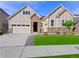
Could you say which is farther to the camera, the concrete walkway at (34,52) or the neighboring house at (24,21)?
the neighboring house at (24,21)

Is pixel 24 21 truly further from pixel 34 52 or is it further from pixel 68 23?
pixel 34 52

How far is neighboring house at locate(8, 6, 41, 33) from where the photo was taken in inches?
1706

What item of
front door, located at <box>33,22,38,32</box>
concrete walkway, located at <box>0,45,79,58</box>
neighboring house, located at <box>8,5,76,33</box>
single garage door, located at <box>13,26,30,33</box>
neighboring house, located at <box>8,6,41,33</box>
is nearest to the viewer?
concrete walkway, located at <box>0,45,79,58</box>

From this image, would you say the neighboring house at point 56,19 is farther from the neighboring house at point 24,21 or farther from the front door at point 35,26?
the neighboring house at point 24,21

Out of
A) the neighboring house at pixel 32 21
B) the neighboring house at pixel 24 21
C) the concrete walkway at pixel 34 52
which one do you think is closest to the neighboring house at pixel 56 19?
the neighboring house at pixel 32 21

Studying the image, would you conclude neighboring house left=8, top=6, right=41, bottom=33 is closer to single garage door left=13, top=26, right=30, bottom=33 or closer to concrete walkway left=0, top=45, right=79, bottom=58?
single garage door left=13, top=26, right=30, bottom=33

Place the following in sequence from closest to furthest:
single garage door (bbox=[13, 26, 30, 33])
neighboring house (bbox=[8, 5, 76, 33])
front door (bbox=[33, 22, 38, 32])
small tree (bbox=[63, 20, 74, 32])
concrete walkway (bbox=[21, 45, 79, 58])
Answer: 1. concrete walkway (bbox=[21, 45, 79, 58])
2. small tree (bbox=[63, 20, 74, 32])
3. neighboring house (bbox=[8, 5, 76, 33])
4. single garage door (bbox=[13, 26, 30, 33])
5. front door (bbox=[33, 22, 38, 32])

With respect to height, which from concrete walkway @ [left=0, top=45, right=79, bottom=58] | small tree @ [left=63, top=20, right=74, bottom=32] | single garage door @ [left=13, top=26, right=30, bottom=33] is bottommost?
concrete walkway @ [left=0, top=45, right=79, bottom=58]

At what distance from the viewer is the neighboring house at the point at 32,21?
42.8m

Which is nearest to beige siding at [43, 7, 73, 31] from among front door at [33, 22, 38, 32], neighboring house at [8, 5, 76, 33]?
neighboring house at [8, 5, 76, 33]

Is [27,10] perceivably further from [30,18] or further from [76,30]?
[76,30]

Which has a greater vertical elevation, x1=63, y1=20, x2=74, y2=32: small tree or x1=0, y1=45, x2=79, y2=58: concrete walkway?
x1=63, y1=20, x2=74, y2=32: small tree

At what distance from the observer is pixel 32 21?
4350 centimetres

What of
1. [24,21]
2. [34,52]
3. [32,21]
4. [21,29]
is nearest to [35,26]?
[32,21]
